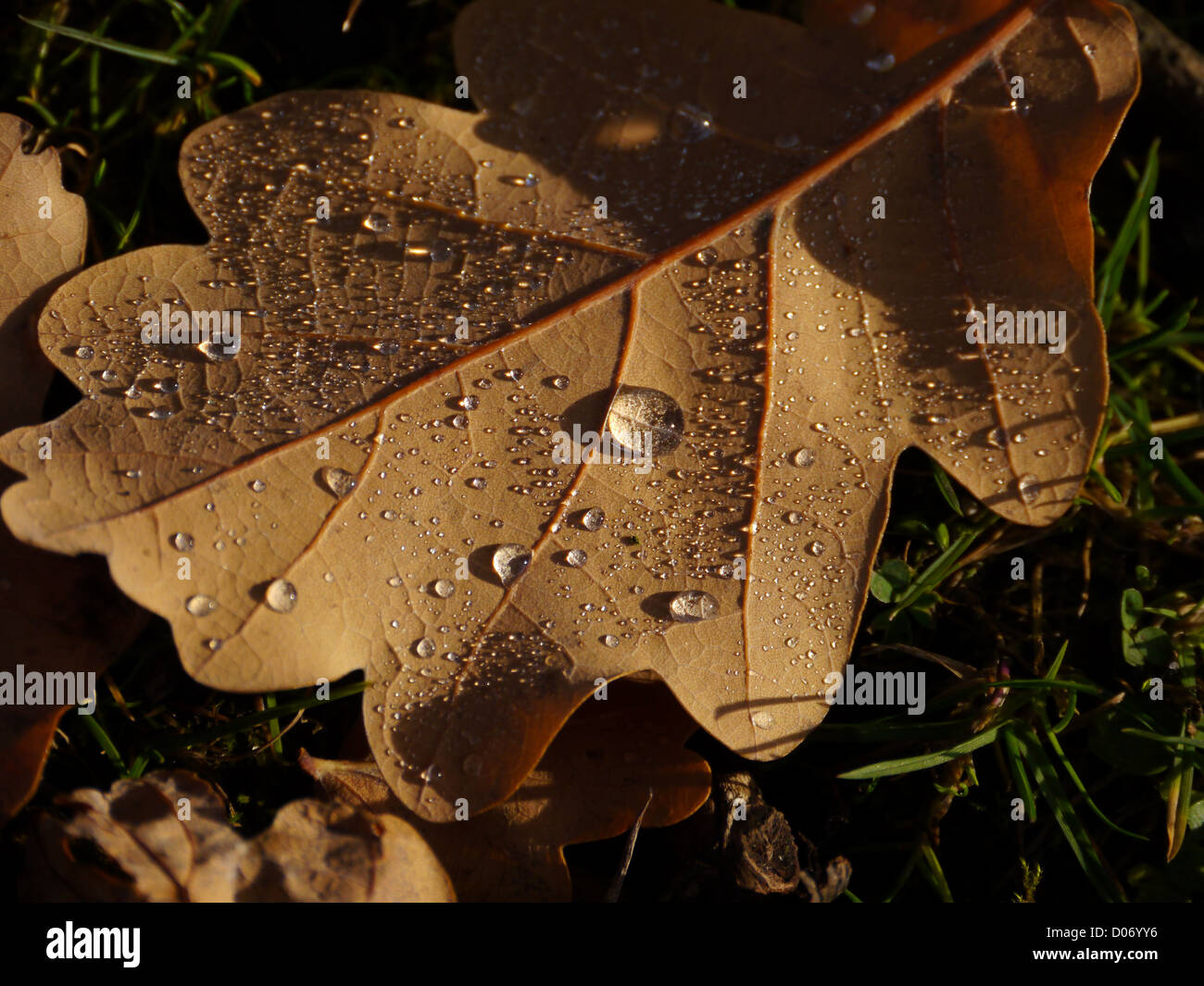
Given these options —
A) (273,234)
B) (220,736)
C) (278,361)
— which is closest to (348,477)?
(278,361)

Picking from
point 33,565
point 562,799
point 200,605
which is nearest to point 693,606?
point 562,799

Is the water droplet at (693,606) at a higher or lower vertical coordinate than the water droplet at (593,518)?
lower

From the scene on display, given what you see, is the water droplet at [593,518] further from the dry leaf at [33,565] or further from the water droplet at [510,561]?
the dry leaf at [33,565]

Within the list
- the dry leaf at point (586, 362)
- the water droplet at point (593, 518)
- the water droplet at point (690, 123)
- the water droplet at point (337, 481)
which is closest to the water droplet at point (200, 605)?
the dry leaf at point (586, 362)

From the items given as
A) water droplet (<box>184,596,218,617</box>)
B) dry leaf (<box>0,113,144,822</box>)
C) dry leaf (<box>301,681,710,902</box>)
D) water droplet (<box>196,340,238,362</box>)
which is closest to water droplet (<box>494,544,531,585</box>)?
dry leaf (<box>301,681,710,902</box>)

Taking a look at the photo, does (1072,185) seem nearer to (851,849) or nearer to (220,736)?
(851,849)

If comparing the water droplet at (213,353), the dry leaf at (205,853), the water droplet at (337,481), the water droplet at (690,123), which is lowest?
the dry leaf at (205,853)
